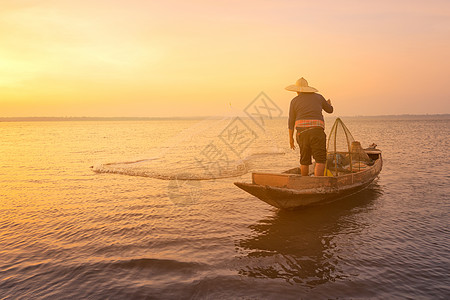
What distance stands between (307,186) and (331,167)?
3.71 metres

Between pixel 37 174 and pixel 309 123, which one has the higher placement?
pixel 309 123

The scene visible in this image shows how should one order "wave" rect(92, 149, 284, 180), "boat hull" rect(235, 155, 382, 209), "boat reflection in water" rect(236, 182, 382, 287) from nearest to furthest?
1. "boat reflection in water" rect(236, 182, 382, 287)
2. "boat hull" rect(235, 155, 382, 209)
3. "wave" rect(92, 149, 284, 180)

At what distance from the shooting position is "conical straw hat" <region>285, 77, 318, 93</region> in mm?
8047

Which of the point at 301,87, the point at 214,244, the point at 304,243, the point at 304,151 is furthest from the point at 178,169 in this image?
the point at 304,243

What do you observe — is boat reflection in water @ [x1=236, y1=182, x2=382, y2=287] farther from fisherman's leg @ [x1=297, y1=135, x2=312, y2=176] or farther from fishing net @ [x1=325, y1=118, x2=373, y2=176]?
fishing net @ [x1=325, y1=118, x2=373, y2=176]

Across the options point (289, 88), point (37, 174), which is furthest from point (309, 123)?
point (37, 174)

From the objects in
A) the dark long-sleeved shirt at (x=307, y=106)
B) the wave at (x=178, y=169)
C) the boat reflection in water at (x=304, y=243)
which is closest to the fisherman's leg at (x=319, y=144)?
the dark long-sleeved shirt at (x=307, y=106)

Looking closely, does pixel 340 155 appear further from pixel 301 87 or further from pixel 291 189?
pixel 291 189

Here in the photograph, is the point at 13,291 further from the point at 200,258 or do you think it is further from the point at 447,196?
the point at 447,196

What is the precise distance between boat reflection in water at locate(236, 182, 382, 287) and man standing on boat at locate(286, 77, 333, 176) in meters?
1.55

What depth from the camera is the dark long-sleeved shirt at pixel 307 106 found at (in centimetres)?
798

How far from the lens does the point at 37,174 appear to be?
15.1 m

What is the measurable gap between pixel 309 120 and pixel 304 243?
3.34m

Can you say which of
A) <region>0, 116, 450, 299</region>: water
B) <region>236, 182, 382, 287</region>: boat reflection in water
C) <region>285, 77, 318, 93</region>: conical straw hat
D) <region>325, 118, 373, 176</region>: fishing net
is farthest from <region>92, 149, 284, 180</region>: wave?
<region>285, 77, 318, 93</region>: conical straw hat
